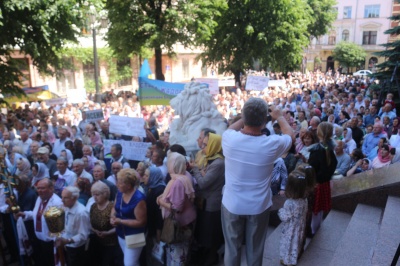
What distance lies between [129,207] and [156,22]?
1995 centimetres

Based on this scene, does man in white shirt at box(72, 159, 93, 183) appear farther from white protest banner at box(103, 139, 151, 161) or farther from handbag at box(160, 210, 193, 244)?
handbag at box(160, 210, 193, 244)

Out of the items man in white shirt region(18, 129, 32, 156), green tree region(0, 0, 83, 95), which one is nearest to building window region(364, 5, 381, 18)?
green tree region(0, 0, 83, 95)

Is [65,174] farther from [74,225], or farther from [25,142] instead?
[25,142]

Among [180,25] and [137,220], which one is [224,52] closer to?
[180,25]

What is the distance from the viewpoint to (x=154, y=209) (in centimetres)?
447

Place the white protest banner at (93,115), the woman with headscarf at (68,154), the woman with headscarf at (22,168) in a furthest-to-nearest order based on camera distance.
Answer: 1. the white protest banner at (93,115)
2. the woman with headscarf at (68,154)
3. the woman with headscarf at (22,168)

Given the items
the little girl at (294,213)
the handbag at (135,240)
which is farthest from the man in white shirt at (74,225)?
the little girl at (294,213)

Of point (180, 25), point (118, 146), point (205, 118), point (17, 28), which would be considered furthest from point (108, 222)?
point (180, 25)

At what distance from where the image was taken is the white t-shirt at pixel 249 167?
10.4 feet

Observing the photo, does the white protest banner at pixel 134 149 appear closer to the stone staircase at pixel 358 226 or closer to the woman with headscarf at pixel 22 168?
the woman with headscarf at pixel 22 168

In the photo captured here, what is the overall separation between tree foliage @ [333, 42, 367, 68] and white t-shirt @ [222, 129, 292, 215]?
56.8 metres

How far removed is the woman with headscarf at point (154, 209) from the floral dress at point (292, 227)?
4.67ft

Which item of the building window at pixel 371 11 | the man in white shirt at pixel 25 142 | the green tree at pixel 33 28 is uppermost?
the building window at pixel 371 11

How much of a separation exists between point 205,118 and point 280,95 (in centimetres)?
951
